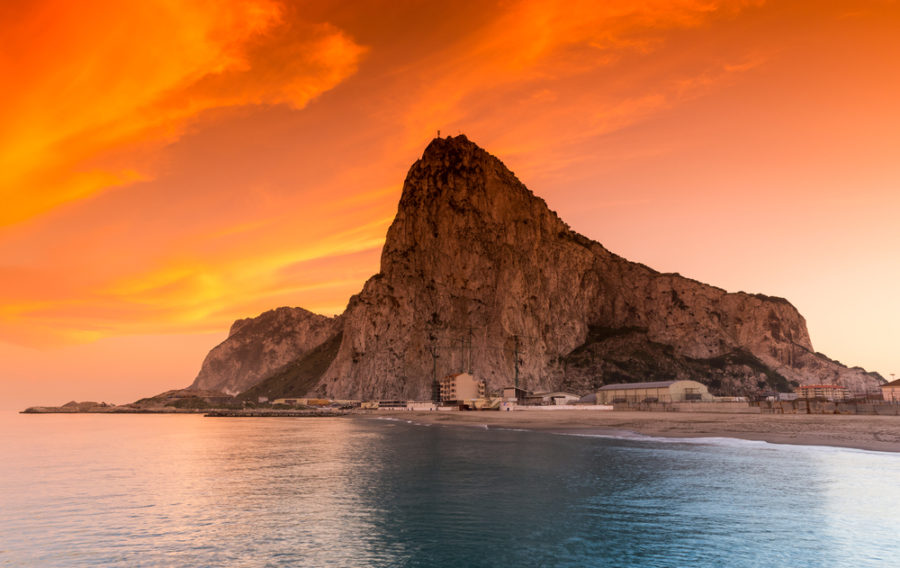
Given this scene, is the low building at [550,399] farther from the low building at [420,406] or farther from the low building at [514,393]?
the low building at [420,406]

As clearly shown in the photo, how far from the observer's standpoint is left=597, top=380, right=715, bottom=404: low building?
463ft

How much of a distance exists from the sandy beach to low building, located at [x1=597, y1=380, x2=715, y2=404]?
46230mm

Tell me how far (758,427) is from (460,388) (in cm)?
12285

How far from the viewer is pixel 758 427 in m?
68.9

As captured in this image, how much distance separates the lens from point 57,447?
6825 cm

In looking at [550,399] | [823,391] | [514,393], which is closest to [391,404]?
[514,393]

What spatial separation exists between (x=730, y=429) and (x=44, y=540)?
72318 millimetres

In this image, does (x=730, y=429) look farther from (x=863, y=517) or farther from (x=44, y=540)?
(x=44, y=540)

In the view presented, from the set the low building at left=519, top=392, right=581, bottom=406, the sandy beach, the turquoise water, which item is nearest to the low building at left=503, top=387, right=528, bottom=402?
the low building at left=519, top=392, right=581, bottom=406

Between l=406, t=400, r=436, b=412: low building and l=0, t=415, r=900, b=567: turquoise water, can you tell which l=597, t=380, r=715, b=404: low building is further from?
l=0, t=415, r=900, b=567: turquoise water

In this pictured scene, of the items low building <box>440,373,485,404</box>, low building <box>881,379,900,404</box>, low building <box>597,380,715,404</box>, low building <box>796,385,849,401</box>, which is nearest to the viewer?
low building <box>881,379,900,404</box>

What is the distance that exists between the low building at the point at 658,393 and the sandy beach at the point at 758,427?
152ft

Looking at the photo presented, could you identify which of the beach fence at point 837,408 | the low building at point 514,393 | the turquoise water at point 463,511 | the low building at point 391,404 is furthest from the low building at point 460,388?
the turquoise water at point 463,511

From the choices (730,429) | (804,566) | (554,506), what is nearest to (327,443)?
(554,506)
